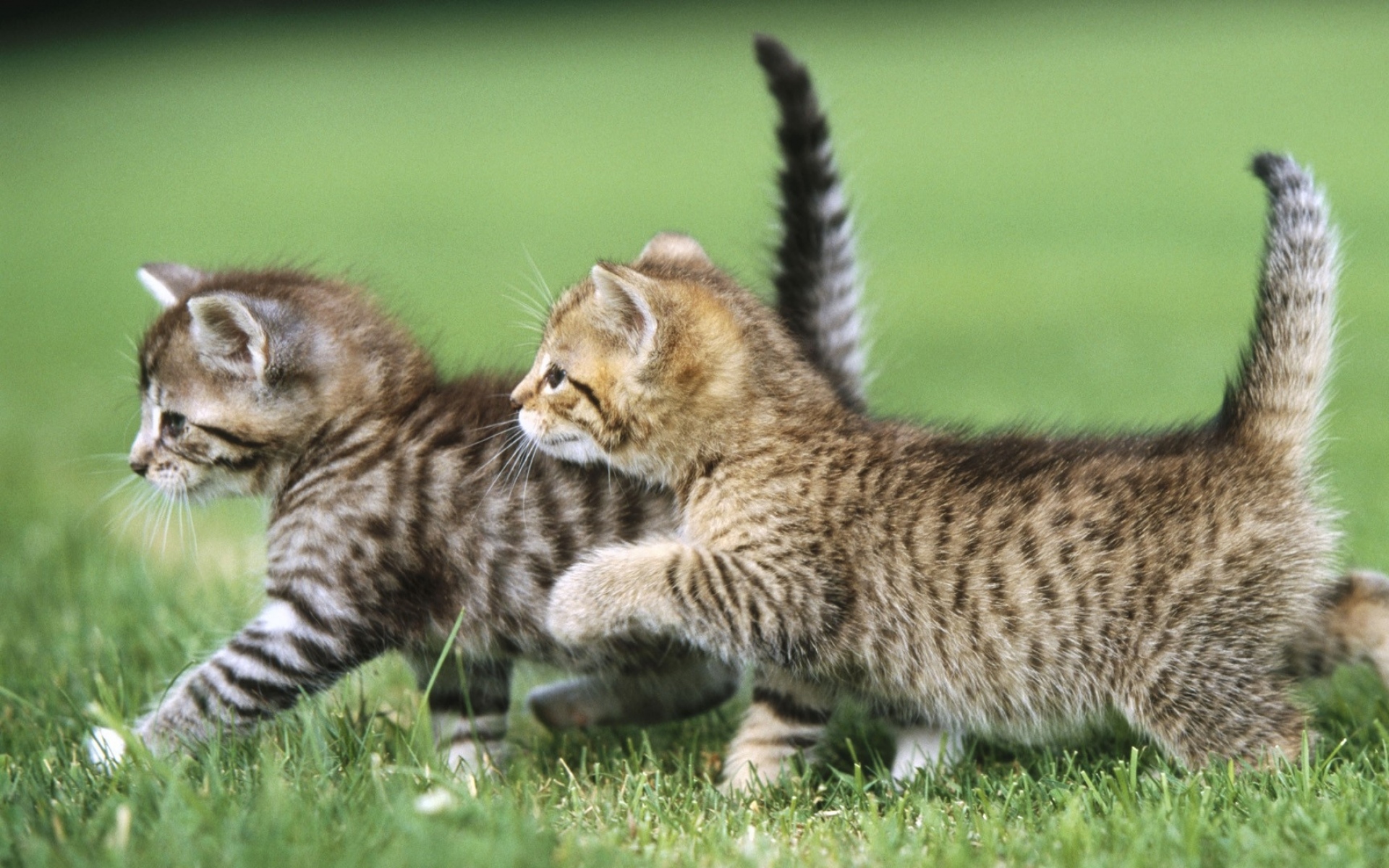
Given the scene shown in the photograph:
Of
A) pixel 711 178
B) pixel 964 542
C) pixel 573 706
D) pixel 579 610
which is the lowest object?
pixel 573 706

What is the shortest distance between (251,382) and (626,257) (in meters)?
6.68

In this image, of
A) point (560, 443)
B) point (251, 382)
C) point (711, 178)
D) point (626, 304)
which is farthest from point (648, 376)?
point (711, 178)

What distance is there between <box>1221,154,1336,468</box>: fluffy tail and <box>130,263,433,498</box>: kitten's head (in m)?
2.22

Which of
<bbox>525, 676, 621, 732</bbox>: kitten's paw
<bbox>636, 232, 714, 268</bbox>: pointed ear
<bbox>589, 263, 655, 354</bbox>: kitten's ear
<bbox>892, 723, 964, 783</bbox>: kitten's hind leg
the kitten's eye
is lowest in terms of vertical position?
<bbox>525, 676, 621, 732</bbox>: kitten's paw

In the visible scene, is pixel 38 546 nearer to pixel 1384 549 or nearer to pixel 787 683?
pixel 787 683

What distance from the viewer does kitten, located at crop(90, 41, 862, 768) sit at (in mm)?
3709

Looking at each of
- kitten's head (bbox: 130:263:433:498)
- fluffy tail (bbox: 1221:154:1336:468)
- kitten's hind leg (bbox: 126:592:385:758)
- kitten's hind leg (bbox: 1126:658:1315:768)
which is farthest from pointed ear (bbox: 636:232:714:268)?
kitten's hind leg (bbox: 1126:658:1315:768)

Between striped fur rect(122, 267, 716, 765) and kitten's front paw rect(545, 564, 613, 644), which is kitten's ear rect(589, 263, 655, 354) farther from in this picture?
kitten's front paw rect(545, 564, 613, 644)

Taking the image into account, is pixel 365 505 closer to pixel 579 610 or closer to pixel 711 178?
pixel 579 610

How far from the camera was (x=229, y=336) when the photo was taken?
3.90 meters

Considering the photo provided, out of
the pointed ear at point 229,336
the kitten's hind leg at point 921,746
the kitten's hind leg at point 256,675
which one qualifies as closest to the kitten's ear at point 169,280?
the pointed ear at point 229,336

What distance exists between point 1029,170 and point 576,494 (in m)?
14.6

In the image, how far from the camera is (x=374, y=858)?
2.55 metres

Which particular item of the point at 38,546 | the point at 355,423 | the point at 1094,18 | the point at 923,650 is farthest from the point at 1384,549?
the point at 1094,18
